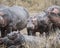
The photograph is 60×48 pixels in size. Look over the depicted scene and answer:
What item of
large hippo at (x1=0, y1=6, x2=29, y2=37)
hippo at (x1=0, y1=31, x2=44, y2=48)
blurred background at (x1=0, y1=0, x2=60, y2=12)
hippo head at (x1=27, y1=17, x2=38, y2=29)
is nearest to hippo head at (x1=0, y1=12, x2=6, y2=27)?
large hippo at (x1=0, y1=6, x2=29, y2=37)

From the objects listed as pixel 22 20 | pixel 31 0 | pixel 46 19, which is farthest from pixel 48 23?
pixel 31 0

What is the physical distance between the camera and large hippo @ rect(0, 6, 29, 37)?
8.49m

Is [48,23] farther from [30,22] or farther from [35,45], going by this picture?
[35,45]

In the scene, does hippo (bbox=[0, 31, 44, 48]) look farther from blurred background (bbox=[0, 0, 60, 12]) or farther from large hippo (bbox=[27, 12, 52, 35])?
blurred background (bbox=[0, 0, 60, 12])

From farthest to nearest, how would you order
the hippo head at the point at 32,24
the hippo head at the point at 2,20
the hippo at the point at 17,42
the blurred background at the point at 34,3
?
the blurred background at the point at 34,3
the hippo head at the point at 32,24
the hippo head at the point at 2,20
the hippo at the point at 17,42

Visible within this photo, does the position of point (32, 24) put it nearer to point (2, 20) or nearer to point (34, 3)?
point (2, 20)

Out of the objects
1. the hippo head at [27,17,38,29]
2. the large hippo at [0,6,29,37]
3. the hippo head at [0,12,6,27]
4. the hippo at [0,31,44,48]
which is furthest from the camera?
the hippo head at [27,17,38,29]

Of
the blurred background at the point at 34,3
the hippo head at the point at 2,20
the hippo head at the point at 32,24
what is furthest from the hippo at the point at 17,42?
the blurred background at the point at 34,3

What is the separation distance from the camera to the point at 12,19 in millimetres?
9023

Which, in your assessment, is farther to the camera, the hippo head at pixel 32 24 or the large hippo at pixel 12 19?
the hippo head at pixel 32 24

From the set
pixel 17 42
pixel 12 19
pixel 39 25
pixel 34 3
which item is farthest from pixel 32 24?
pixel 34 3

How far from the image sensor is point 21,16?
9.88 meters

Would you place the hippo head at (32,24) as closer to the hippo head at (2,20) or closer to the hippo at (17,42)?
the hippo head at (2,20)

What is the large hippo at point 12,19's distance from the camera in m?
8.49
